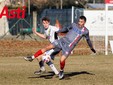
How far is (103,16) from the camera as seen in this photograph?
2762 centimetres

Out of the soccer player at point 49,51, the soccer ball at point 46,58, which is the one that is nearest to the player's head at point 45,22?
the soccer player at point 49,51

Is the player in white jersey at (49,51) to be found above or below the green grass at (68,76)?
above

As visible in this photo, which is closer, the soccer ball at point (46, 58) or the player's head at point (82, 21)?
the player's head at point (82, 21)

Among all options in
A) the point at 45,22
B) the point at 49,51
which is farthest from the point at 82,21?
the point at 49,51

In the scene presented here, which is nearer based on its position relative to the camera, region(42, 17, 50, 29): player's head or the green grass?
the green grass

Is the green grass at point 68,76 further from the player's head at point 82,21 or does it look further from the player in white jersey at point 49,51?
the player's head at point 82,21

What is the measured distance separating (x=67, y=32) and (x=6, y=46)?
58.9 ft

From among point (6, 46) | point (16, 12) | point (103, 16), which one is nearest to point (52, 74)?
point (103, 16)

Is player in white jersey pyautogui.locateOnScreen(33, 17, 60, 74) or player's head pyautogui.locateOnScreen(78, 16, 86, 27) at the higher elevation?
player's head pyautogui.locateOnScreen(78, 16, 86, 27)

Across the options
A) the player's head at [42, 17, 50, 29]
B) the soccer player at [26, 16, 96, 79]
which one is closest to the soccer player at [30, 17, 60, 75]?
the player's head at [42, 17, 50, 29]

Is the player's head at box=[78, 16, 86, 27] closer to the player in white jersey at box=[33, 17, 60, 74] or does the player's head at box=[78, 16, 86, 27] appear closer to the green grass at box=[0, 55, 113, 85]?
the player in white jersey at box=[33, 17, 60, 74]

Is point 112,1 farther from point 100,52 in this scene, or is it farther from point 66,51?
point 66,51

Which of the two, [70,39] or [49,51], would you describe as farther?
[49,51]

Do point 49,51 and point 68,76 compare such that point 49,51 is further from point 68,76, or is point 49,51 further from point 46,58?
point 68,76
